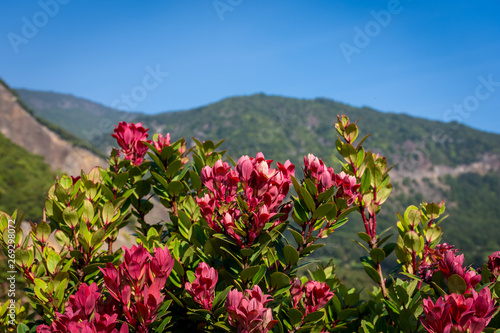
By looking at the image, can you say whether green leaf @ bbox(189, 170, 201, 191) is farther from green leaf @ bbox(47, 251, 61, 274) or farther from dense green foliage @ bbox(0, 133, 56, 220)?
dense green foliage @ bbox(0, 133, 56, 220)

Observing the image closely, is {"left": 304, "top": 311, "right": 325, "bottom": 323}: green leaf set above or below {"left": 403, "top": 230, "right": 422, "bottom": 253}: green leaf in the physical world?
below

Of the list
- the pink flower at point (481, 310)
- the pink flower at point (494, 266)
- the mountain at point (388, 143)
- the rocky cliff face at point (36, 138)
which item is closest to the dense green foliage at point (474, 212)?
the mountain at point (388, 143)

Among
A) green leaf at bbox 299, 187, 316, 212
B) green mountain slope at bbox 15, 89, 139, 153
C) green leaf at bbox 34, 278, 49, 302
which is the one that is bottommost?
green leaf at bbox 34, 278, 49, 302

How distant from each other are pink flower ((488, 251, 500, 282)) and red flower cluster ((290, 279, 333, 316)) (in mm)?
684

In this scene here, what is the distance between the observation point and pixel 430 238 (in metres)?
1.64

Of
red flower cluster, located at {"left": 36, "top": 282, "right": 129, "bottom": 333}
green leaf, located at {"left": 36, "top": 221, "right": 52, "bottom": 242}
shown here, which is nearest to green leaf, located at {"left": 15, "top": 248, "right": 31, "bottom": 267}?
green leaf, located at {"left": 36, "top": 221, "right": 52, "bottom": 242}

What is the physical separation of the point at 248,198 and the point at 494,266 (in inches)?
42.7

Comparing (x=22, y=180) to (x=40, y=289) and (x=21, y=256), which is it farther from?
(x=40, y=289)

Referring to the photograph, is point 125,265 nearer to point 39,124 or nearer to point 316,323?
point 316,323

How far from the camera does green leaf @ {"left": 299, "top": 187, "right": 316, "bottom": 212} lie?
1317 millimetres

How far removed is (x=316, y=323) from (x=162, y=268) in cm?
67

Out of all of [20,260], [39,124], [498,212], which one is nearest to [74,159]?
[39,124]

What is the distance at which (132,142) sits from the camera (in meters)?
2.04

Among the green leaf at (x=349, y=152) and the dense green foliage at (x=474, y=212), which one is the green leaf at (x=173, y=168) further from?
the dense green foliage at (x=474, y=212)
